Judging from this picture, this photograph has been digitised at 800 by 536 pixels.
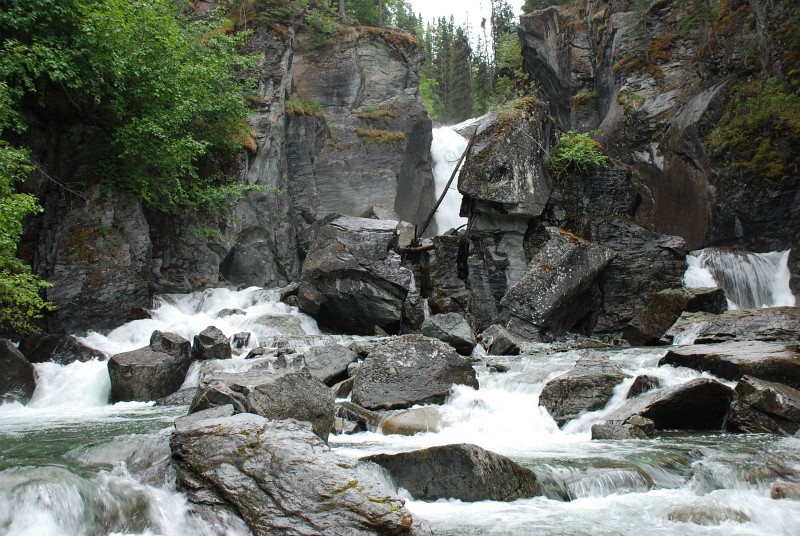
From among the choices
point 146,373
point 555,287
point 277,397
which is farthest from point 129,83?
point 555,287

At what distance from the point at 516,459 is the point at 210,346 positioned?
889 centimetres

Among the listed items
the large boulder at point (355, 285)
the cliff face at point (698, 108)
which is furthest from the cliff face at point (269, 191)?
the cliff face at point (698, 108)

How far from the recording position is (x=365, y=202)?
30234mm

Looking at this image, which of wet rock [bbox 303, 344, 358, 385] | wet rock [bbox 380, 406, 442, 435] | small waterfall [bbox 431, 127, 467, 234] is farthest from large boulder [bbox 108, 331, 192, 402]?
small waterfall [bbox 431, 127, 467, 234]

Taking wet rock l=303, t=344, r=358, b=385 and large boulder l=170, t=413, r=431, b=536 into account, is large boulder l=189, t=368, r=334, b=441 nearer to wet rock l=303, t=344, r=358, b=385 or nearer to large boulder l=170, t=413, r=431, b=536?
large boulder l=170, t=413, r=431, b=536

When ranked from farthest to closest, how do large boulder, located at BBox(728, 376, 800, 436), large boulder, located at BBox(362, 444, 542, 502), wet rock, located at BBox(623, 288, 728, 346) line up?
wet rock, located at BBox(623, 288, 728, 346) < large boulder, located at BBox(728, 376, 800, 436) < large boulder, located at BBox(362, 444, 542, 502)

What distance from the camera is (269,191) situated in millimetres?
25094

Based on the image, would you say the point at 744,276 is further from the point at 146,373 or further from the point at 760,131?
the point at 146,373

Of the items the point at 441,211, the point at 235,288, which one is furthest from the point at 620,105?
the point at 235,288

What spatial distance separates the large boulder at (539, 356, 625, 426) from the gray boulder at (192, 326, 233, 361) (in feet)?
25.7

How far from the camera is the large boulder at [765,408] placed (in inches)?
294

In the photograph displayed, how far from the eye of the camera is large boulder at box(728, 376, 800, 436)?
7469 mm

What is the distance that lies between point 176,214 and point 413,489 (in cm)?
1677

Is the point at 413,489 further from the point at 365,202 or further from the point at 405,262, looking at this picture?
the point at 365,202
